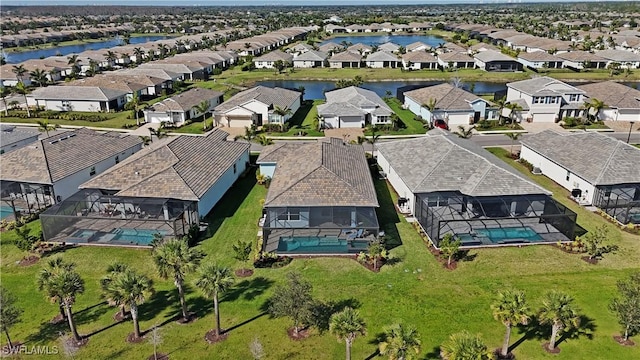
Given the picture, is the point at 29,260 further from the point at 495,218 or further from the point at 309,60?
the point at 309,60

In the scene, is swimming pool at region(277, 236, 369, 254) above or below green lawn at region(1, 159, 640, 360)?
above

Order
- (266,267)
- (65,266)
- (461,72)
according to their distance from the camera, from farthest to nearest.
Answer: (461,72)
(266,267)
(65,266)

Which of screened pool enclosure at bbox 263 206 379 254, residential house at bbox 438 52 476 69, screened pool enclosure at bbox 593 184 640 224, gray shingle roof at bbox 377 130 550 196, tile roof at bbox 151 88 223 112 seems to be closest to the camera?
screened pool enclosure at bbox 263 206 379 254

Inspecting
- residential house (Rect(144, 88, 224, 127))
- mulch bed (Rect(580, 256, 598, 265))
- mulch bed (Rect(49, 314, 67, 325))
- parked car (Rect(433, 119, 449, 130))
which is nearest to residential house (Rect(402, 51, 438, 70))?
parked car (Rect(433, 119, 449, 130))

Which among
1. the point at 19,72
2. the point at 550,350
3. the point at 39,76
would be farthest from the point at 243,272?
the point at 19,72

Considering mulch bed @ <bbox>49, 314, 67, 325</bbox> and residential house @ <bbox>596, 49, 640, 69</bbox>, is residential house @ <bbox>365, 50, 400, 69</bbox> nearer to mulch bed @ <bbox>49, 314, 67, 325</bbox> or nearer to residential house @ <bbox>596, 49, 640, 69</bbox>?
residential house @ <bbox>596, 49, 640, 69</bbox>

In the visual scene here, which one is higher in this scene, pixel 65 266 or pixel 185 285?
pixel 65 266

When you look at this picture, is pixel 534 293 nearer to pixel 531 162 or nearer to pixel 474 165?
pixel 474 165

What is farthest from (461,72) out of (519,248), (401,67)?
(519,248)
